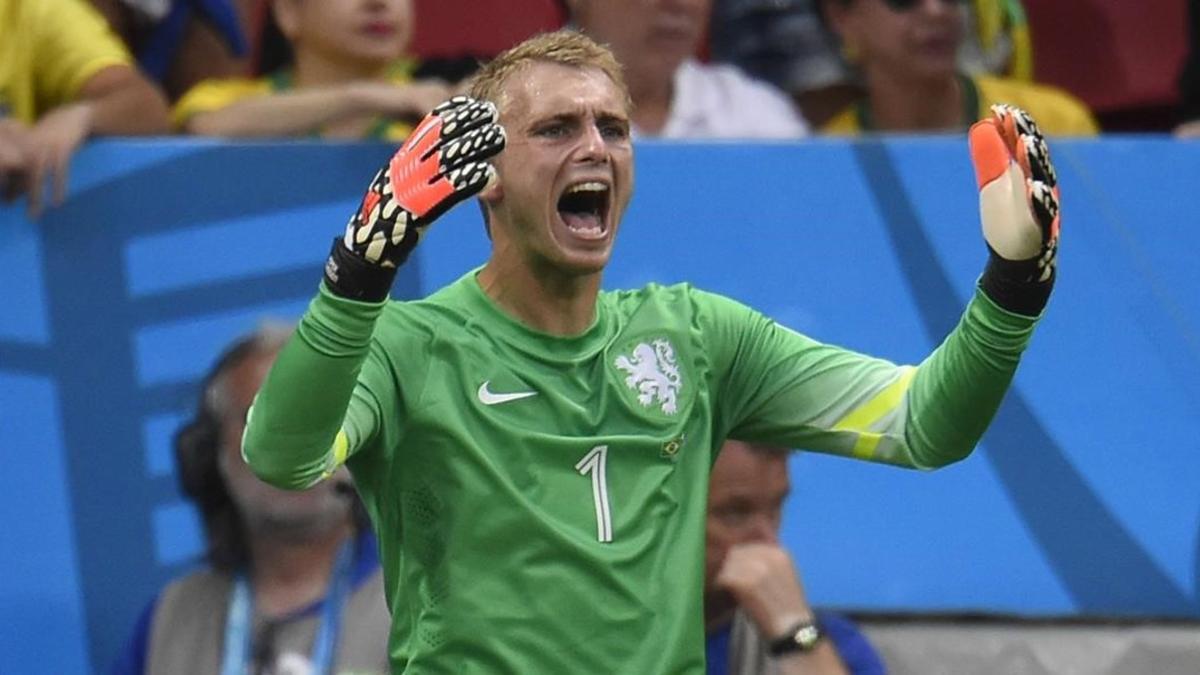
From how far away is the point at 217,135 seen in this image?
228 inches

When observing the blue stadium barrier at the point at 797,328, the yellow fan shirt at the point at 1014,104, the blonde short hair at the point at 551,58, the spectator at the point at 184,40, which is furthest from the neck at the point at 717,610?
the spectator at the point at 184,40

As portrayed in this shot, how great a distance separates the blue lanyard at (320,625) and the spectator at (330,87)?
1074 mm

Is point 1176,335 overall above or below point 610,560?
below

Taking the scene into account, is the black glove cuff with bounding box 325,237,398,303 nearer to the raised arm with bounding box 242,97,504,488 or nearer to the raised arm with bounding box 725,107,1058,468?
the raised arm with bounding box 242,97,504,488

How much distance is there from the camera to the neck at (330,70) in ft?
19.9

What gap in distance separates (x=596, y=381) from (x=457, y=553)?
375 millimetres

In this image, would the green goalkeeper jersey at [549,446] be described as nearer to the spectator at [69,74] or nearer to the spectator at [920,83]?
the spectator at [69,74]

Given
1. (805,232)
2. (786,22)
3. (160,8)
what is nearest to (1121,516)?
(805,232)

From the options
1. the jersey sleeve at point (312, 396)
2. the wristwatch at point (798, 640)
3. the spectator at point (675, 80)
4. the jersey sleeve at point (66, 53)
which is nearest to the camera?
the jersey sleeve at point (312, 396)

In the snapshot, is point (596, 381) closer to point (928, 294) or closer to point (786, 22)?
point (928, 294)

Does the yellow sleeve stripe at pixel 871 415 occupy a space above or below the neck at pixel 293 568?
above

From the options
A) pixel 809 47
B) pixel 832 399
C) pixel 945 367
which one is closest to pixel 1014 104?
pixel 809 47

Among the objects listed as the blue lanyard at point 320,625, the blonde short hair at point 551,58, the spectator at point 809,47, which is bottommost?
the blue lanyard at point 320,625

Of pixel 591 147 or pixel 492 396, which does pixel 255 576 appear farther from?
pixel 591 147
